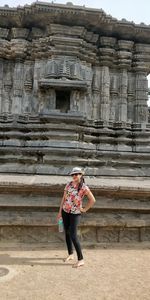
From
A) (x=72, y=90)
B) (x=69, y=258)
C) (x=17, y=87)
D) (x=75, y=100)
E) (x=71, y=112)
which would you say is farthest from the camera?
(x=17, y=87)

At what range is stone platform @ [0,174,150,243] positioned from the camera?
3877mm

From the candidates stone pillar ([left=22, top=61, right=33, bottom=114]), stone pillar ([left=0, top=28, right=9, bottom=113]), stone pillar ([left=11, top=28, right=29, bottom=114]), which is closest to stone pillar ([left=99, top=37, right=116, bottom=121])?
stone pillar ([left=22, top=61, right=33, bottom=114])

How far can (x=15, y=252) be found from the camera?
3.60 meters

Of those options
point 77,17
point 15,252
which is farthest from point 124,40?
point 15,252

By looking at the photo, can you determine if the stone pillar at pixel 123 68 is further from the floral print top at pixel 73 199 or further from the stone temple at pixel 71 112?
the floral print top at pixel 73 199

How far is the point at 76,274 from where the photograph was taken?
9.74 feet

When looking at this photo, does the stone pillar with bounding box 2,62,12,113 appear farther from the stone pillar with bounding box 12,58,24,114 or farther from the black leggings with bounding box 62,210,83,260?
the black leggings with bounding box 62,210,83,260

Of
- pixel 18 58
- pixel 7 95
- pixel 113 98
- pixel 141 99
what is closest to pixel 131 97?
pixel 141 99

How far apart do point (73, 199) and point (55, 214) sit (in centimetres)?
67

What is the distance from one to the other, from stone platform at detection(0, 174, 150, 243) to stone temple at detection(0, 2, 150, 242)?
15mm

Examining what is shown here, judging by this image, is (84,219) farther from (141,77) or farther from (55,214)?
(141,77)

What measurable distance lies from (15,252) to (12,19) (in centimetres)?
1078

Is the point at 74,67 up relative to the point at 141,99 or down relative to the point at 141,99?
up

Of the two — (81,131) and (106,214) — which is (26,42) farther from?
(106,214)
